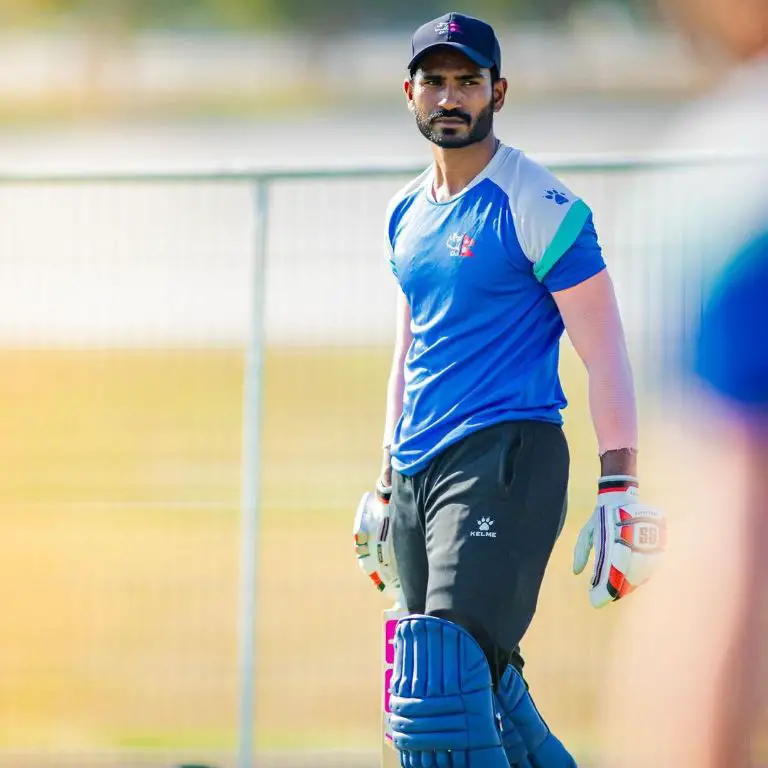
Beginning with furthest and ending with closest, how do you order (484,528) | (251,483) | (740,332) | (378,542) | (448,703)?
(251,483)
(378,542)
(484,528)
(448,703)
(740,332)

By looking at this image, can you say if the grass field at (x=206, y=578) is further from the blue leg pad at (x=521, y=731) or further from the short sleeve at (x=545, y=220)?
the short sleeve at (x=545, y=220)

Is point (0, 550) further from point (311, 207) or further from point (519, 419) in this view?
point (519, 419)

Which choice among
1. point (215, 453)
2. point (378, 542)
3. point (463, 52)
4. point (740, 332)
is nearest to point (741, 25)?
point (740, 332)

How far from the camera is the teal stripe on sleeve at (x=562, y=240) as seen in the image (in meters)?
3.79

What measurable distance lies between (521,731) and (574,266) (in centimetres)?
132

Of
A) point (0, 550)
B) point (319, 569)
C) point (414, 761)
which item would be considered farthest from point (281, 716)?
point (414, 761)

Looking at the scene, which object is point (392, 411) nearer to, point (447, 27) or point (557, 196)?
point (557, 196)

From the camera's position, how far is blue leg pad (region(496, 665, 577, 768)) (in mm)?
4078

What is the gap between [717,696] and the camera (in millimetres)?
3545

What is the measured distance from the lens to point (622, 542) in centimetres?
371

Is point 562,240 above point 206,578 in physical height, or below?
→ above

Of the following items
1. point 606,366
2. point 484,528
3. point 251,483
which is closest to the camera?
point 484,528

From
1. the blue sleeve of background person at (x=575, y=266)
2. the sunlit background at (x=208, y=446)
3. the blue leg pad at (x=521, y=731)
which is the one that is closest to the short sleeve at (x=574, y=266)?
the blue sleeve of background person at (x=575, y=266)

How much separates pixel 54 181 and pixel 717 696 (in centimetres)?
335
